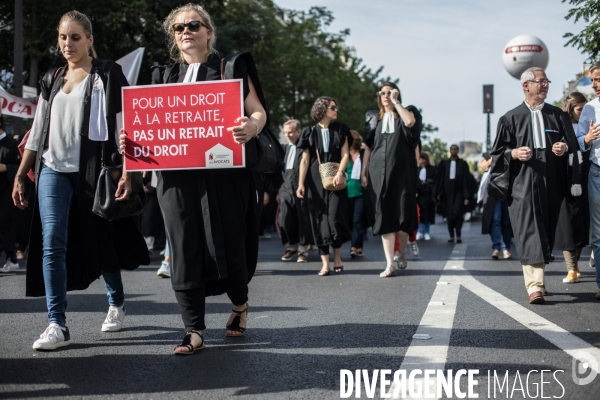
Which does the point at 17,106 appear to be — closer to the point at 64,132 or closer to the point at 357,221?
the point at 357,221

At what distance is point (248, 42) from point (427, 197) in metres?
15.3

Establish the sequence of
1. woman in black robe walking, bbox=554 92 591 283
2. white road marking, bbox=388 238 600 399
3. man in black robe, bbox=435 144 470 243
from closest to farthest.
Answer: white road marking, bbox=388 238 600 399, woman in black robe walking, bbox=554 92 591 283, man in black robe, bbox=435 144 470 243

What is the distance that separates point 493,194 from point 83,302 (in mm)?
3672

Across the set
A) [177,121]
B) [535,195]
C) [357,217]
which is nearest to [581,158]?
[535,195]

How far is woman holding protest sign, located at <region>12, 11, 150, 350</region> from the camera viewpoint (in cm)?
556

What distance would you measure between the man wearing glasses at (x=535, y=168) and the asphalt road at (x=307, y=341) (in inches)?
19.0

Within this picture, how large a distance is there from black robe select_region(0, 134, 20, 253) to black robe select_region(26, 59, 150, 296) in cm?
574

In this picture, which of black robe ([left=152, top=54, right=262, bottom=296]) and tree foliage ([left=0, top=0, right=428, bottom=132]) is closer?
black robe ([left=152, top=54, right=262, bottom=296])

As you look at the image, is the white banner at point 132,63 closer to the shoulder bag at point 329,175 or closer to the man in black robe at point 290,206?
the man in black robe at point 290,206

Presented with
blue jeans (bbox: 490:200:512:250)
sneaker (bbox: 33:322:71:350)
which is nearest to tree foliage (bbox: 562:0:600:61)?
blue jeans (bbox: 490:200:512:250)

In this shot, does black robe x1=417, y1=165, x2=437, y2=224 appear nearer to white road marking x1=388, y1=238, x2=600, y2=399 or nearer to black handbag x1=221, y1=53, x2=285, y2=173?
white road marking x1=388, y1=238, x2=600, y2=399

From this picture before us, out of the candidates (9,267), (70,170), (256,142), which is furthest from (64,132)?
(9,267)

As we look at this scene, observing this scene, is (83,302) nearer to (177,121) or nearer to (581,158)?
(177,121)

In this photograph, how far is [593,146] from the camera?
7.94m
